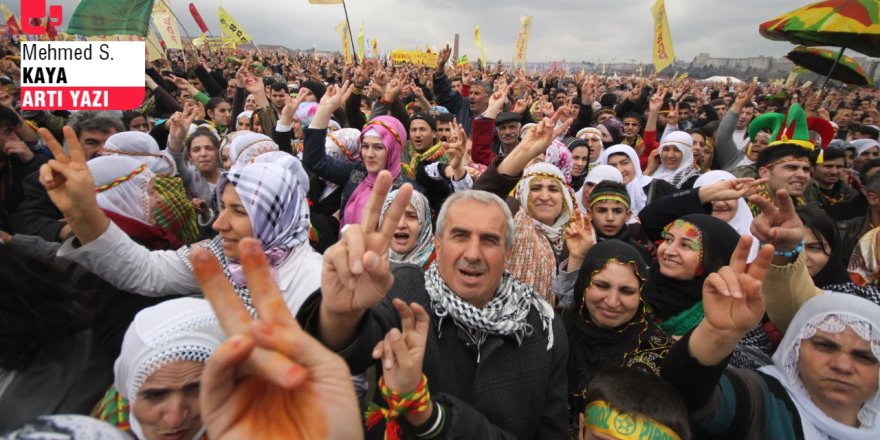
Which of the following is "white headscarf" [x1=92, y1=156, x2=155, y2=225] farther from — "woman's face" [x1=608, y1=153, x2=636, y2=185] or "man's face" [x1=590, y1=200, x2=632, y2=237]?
"woman's face" [x1=608, y1=153, x2=636, y2=185]

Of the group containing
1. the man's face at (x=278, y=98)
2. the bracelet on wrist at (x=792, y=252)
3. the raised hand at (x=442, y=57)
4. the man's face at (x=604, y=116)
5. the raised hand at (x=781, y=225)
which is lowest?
the bracelet on wrist at (x=792, y=252)

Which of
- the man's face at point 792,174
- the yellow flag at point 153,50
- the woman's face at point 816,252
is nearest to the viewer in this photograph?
the woman's face at point 816,252

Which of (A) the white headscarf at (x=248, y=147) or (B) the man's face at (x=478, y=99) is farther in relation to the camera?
(B) the man's face at (x=478, y=99)

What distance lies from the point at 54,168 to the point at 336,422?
1623mm

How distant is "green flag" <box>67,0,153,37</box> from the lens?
621 cm

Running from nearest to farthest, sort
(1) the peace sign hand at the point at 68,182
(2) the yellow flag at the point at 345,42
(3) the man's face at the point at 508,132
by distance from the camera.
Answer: (1) the peace sign hand at the point at 68,182
(3) the man's face at the point at 508,132
(2) the yellow flag at the point at 345,42

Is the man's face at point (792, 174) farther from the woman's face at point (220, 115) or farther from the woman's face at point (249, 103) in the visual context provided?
the woman's face at point (220, 115)

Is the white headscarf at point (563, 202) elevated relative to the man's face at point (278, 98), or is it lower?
lower

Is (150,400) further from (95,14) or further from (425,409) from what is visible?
(95,14)

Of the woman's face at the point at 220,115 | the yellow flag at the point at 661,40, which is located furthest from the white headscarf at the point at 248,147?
the yellow flag at the point at 661,40

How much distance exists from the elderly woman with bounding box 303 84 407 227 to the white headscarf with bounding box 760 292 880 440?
8.49 feet

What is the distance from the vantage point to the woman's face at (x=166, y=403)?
4.35 ft

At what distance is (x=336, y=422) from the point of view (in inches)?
37.3

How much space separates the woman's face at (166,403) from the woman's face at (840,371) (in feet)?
7.03
